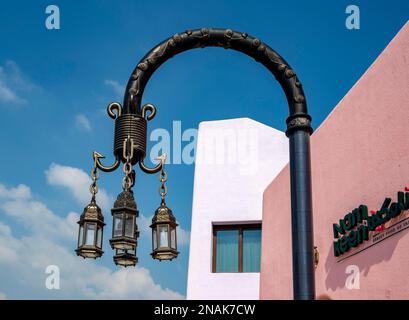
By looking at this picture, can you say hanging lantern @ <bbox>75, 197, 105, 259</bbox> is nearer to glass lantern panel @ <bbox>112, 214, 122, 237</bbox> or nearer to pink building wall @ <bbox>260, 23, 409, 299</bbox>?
glass lantern panel @ <bbox>112, 214, 122, 237</bbox>

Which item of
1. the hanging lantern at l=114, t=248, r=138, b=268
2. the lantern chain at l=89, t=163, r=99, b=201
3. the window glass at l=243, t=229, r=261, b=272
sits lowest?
the hanging lantern at l=114, t=248, r=138, b=268

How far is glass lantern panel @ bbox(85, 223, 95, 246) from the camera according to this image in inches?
214

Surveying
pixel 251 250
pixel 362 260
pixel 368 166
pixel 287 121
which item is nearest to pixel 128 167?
pixel 287 121

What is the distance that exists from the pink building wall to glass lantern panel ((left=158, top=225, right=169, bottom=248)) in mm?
3885

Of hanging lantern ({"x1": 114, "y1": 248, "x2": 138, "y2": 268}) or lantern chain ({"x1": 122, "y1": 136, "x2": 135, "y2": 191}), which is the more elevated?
lantern chain ({"x1": 122, "y1": 136, "x2": 135, "y2": 191})

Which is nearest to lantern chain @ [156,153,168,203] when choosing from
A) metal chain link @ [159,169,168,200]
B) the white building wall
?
metal chain link @ [159,169,168,200]

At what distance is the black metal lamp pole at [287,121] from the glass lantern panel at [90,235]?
0.63 m

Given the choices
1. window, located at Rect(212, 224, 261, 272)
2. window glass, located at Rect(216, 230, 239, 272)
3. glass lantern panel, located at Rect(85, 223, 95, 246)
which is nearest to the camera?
glass lantern panel, located at Rect(85, 223, 95, 246)

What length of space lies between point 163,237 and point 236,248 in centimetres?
1388

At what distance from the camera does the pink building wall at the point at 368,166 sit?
321 inches

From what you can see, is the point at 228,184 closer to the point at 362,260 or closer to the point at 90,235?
the point at 362,260

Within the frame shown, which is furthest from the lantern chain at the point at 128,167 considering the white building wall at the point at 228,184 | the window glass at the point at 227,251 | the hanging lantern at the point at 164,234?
the window glass at the point at 227,251
